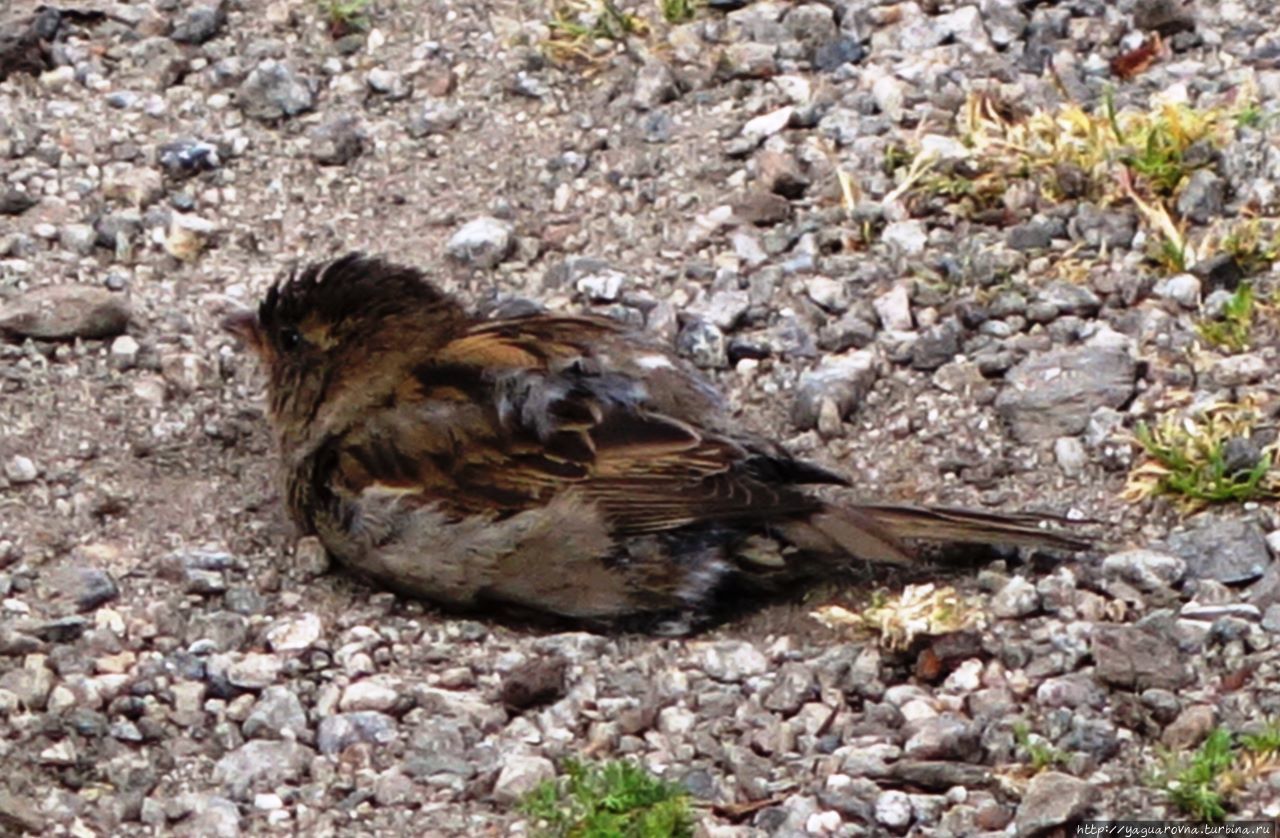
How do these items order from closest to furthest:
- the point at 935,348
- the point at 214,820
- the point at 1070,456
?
the point at 214,820 < the point at 1070,456 < the point at 935,348

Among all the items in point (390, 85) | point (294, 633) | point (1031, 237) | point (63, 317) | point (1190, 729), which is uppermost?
point (390, 85)

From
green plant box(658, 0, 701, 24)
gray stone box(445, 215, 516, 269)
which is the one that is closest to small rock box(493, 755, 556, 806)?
gray stone box(445, 215, 516, 269)

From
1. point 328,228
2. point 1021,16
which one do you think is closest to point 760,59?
point 1021,16

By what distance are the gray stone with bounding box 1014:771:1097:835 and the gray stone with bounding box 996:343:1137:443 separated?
5.83 ft

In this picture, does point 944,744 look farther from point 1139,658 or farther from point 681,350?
point 681,350

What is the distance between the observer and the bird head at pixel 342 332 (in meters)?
7.21

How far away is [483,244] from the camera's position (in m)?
7.95

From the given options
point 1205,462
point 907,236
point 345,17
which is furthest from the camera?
point 345,17

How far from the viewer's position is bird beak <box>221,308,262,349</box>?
7.38m

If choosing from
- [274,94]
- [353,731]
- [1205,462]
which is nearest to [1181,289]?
[1205,462]

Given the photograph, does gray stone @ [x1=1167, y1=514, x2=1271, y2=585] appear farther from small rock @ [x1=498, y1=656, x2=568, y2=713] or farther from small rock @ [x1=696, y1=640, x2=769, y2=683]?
small rock @ [x1=498, y1=656, x2=568, y2=713]

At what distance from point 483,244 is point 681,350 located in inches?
31.4

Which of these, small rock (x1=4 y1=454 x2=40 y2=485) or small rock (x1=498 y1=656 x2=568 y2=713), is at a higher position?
small rock (x1=4 y1=454 x2=40 y2=485)

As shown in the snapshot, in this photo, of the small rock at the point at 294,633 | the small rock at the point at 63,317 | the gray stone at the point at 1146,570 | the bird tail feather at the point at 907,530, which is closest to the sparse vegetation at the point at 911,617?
the bird tail feather at the point at 907,530
